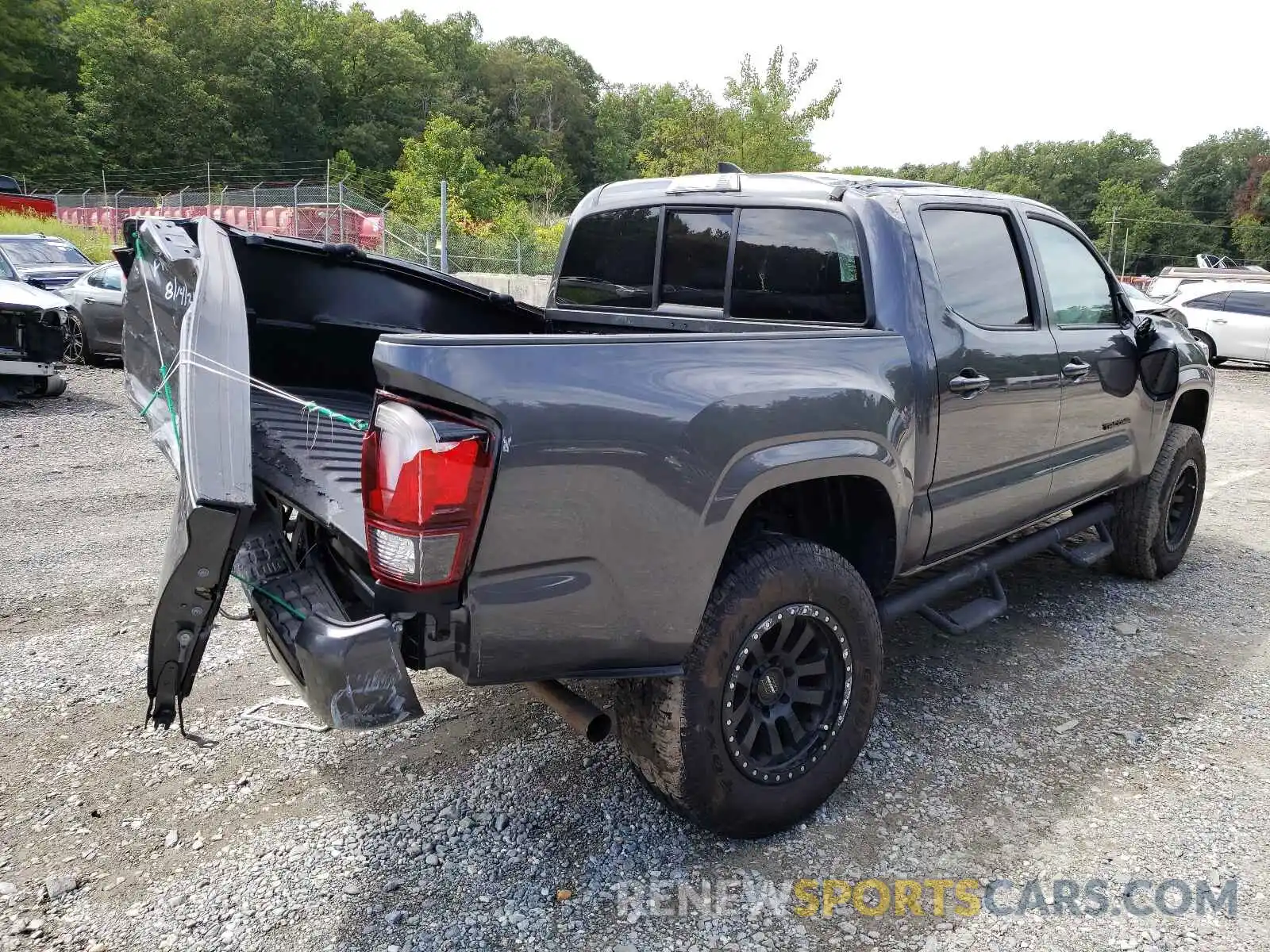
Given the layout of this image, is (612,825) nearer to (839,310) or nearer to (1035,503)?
(839,310)

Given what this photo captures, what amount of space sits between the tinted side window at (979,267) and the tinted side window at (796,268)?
1.13 ft

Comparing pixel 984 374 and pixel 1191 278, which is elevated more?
pixel 1191 278

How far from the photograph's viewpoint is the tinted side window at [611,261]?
389 centimetres

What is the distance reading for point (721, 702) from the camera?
97.6 inches

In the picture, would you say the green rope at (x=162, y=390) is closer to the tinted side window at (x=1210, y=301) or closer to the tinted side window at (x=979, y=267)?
the tinted side window at (x=979, y=267)

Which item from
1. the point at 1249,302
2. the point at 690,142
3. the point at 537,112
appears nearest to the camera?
the point at 1249,302

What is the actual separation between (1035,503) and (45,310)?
9.55 meters

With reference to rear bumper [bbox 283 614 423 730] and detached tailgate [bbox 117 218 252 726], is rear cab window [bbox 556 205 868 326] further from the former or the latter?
rear bumper [bbox 283 614 423 730]

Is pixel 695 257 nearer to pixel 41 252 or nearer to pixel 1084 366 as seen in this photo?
pixel 1084 366

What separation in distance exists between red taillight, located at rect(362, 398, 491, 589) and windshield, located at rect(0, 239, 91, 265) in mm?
14809

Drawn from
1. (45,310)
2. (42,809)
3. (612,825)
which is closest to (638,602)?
(612,825)

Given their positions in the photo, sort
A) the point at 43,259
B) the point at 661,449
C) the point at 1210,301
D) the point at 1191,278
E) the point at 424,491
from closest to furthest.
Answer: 1. the point at 424,491
2. the point at 661,449
3. the point at 43,259
4. the point at 1210,301
5. the point at 1191,278

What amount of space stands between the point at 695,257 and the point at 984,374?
1.21 m

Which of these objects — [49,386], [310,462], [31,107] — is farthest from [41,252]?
[31,107]
